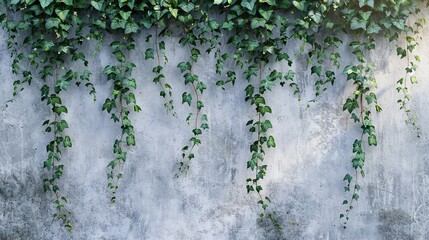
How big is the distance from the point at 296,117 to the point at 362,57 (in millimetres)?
519

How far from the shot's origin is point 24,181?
131 inches

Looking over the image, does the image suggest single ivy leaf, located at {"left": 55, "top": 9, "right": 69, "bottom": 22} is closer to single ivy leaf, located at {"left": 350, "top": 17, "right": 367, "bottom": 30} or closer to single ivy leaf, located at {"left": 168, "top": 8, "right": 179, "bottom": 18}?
single ivy leaf, located at {"left": 168, "top": 8, "right": 179, "bottom": 18}

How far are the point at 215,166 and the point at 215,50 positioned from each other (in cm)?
70

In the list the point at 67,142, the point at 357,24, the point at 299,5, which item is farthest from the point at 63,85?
the point at 357,24

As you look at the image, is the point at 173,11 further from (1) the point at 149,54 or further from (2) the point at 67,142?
(2) the point at 67,142

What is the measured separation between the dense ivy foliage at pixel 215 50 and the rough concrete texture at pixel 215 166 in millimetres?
54

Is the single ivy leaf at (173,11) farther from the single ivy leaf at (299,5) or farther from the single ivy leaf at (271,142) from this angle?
the single ivy leaf at (271,142)

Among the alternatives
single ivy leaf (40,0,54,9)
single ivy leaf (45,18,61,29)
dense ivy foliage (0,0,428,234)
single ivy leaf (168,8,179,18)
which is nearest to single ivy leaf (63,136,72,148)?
dense ivy foliage (0,0,428,234)

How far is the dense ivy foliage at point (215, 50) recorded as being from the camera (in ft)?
10.5

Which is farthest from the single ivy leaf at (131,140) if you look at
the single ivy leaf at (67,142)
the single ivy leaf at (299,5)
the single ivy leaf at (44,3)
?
the single ivy leaf at (299,5)

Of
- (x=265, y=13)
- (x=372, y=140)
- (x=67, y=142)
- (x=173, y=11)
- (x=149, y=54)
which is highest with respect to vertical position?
(x=265, y=13)

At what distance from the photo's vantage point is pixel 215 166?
130 inches

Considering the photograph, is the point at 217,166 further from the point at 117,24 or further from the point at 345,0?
the point at 345,0

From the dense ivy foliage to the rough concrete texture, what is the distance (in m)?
0.05
